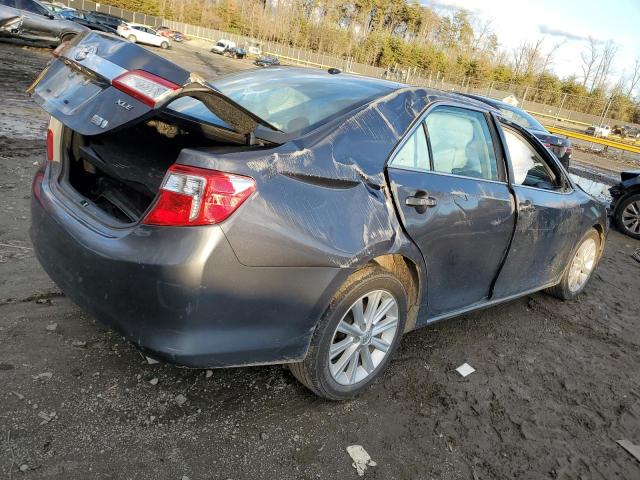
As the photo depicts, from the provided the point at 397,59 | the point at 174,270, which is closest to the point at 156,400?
the point at 174,270

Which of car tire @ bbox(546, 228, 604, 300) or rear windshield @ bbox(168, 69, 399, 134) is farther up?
rear windshield @ bbox(168, 69, 399, 134)

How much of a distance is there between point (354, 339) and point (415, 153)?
1.08m

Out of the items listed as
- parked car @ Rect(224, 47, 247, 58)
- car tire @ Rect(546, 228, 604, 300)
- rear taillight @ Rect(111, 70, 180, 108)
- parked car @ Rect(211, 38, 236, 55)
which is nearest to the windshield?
car tire @ Rect(546, 228, 604, 300)

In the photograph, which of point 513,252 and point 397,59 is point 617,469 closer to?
point 513,252

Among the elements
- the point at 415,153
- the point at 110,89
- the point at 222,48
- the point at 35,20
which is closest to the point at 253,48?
the point at 222,48

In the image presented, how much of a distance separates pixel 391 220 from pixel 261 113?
92cm

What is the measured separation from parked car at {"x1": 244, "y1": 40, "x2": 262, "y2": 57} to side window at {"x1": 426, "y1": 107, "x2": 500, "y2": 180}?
181ft

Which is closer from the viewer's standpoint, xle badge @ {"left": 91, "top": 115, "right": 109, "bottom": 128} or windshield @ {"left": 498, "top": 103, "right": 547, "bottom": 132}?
Result: xle badge @ {"left": 91, "top": 115, "right": 109, "bottom": 128}

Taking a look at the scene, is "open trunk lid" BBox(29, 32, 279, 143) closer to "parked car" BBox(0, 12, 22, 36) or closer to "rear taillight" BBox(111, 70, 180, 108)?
"rear taillight" BBox(111, 70, 180, 108)

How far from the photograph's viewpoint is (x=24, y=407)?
7.50 ft

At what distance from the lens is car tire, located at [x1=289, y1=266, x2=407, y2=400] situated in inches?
95.7

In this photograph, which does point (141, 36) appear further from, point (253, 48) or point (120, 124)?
point (120, 124)

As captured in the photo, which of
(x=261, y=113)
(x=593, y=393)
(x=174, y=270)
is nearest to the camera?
(x=174, y=270)

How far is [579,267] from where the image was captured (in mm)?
4746
